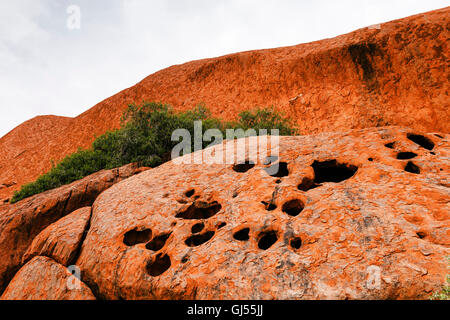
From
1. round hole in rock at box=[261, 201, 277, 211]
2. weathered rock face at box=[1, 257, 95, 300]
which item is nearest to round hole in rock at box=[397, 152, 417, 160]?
round hole in rock at box=[261, 201, 277, 211]

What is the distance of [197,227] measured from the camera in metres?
4.17

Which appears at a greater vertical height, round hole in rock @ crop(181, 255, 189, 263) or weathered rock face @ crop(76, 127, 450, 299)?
weathered rock face @ crop(76, 127, 450, 299)

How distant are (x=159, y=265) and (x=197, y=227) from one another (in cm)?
77

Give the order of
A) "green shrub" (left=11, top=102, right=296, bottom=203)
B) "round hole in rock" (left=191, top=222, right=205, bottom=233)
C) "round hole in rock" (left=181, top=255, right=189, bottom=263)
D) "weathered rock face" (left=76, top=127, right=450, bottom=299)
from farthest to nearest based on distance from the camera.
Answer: "green shrub" (left=11, top=102, right=296, bottom=203)
"round hole in rock" (left=191, top=222, right=205, bottom=233)
"round hole in rock" (left=181, top=255, right=189, bottom=263)
"weathered rock face" (left=76, top=127, right=450, bottom=299)

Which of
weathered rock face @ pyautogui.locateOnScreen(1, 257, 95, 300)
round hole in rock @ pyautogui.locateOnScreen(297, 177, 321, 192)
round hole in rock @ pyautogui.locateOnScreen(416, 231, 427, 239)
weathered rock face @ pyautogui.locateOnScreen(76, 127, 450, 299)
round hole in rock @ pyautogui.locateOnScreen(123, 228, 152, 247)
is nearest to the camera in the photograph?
weathered rock face @ pyautogui.locateOnScreen(76, 127, 450, 299)

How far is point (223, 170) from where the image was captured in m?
5.37

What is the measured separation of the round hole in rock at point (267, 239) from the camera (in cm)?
362

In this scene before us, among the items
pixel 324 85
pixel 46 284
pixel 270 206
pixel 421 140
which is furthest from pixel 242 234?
pixel 324 85

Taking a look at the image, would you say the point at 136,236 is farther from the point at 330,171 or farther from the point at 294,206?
the point at 330,171

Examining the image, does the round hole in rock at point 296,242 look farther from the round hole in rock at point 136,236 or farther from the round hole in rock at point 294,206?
the round hole in rock at point 136,236

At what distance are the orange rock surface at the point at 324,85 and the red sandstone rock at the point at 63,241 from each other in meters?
15.9

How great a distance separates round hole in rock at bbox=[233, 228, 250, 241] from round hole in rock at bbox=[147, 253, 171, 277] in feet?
3.43

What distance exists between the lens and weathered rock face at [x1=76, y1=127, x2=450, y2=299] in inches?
109

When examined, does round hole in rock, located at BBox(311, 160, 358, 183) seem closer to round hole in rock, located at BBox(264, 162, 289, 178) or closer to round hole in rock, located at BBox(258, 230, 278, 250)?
round hole in rock, located at BBox(264, 162, 289, 178)
